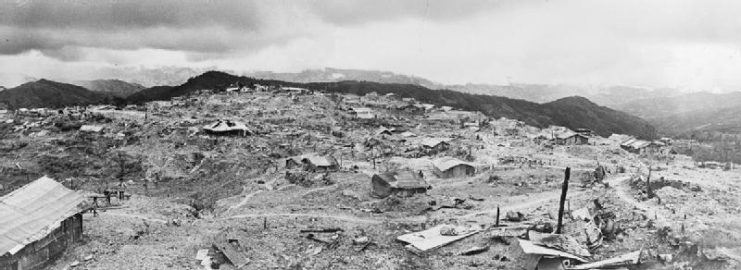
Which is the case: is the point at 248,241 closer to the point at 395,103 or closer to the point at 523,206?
the point at 523,206

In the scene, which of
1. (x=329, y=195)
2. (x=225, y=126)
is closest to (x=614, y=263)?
(x=329, y=195)

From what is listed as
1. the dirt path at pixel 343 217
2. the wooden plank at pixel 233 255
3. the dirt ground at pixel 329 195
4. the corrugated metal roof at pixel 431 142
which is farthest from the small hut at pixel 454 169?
the wooden plank at pixel 233 255

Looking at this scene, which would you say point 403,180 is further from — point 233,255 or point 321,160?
point 233,255

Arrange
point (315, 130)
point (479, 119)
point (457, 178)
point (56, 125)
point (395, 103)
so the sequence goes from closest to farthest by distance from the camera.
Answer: point (457, 178), point (56, 125), point (315, 130), point (479, 119), point (395, 103)

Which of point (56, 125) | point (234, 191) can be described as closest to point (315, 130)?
point (234, 191)

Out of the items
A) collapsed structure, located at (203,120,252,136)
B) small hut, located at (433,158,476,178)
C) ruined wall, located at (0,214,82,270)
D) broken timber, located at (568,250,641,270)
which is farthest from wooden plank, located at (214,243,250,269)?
collapsed structure, located at (203,120,252,136)

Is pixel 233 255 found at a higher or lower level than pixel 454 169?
lower
